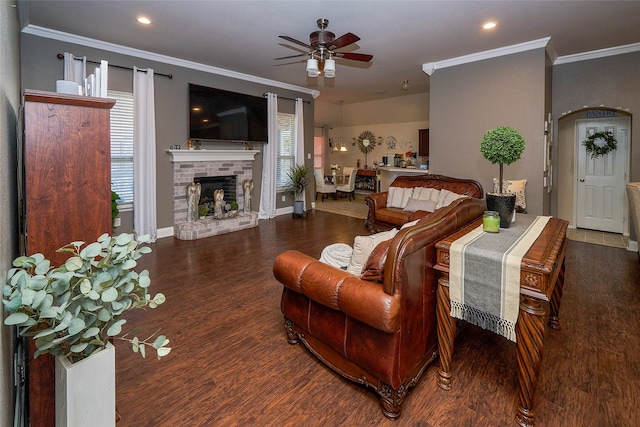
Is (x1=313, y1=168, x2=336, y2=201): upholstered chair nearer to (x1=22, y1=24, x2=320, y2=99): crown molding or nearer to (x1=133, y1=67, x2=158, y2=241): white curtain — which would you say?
(x1=22, y1=24, x2=320, y2=99): crown molding

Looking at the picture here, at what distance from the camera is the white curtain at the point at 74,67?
4359 mm

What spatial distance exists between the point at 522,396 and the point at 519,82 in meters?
4.49

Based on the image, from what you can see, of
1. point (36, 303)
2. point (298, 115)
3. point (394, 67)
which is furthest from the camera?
point (298, 115)

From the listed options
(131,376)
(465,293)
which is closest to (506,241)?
(465,293)

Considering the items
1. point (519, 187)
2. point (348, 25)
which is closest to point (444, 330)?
point (348, 25)

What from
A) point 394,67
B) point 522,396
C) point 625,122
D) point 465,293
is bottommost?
point 522,396

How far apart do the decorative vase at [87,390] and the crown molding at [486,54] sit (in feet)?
18.4

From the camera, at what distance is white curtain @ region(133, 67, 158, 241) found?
199 inches

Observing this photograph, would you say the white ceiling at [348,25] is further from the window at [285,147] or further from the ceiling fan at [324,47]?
the window at [285,147]

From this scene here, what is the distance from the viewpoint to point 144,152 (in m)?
5.15

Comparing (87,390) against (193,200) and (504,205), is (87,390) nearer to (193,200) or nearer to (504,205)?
(504,205)

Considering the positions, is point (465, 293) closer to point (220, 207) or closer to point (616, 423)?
point (616, 423)

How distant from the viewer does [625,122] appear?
215 inches

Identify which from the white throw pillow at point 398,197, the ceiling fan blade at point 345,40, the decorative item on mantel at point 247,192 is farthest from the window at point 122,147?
the white throw pillow at point 398,197
